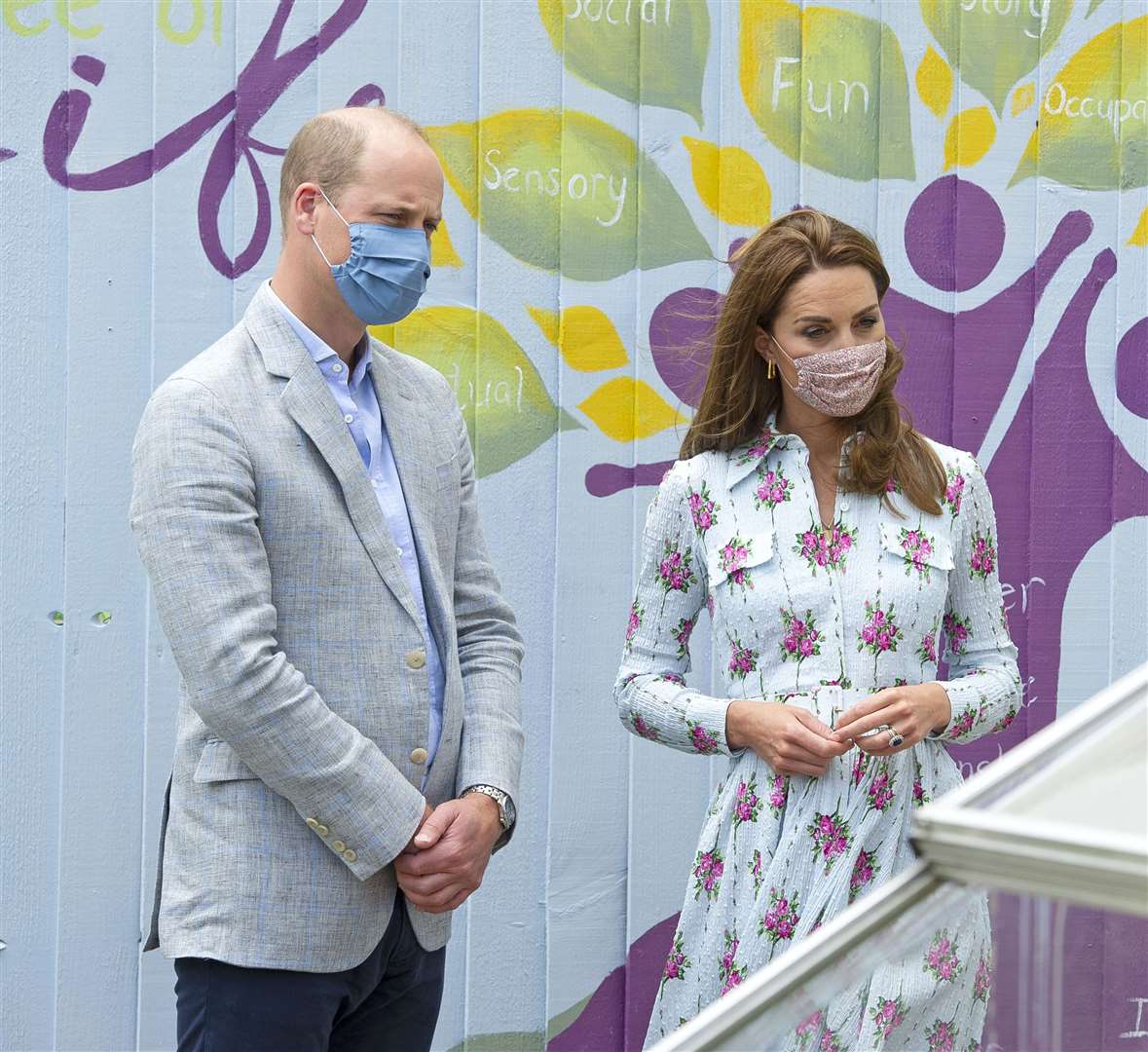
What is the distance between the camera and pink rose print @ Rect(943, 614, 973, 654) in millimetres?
2170

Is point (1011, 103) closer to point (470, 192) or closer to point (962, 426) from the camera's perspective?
point (962, 426)

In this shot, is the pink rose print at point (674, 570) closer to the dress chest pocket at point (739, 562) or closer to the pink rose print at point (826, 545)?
the dress chest pocket at point (739, 562)

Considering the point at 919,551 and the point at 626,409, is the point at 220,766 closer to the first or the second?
the point at 919,551

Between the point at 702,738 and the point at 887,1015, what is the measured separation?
0.92m

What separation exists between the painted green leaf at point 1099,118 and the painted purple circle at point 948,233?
5.6 inches

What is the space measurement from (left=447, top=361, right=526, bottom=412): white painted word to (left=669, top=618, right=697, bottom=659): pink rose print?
739 millimetres

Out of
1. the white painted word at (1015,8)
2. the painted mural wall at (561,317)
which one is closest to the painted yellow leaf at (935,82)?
the painted mural wall at (561,317)

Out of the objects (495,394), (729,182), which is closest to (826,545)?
(495,394)

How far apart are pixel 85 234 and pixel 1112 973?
2.27 metres

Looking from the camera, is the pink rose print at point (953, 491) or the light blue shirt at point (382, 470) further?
the pink rose print at point (953, 491)

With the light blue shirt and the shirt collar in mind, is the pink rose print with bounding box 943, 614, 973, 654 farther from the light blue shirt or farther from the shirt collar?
the shirt collar

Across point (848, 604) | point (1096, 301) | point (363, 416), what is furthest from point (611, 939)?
point (1096, 301)

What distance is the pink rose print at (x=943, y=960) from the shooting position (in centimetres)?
102

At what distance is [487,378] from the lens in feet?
9.20
